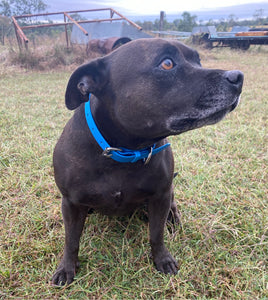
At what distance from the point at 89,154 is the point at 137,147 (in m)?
0.29

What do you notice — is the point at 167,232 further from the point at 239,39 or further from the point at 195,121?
the point at 239,39

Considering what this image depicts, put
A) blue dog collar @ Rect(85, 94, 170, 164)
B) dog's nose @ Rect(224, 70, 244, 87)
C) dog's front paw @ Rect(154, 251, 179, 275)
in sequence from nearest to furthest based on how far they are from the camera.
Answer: dog's nose @ Rect(224, 70, 244, 87) → blue dog collar @ Rect(85, 94, 170, 164) → dog's front paw @ Rect(154, 251, 179, 275)

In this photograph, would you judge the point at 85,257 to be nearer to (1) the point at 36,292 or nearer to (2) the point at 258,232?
(1) the point at 36,292

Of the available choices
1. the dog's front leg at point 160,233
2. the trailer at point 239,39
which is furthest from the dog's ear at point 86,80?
the trailer at point 239,39

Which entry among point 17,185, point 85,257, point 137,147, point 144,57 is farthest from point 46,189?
point 144,57

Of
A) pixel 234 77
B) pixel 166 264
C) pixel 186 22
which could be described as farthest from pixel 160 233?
pixel 186 22

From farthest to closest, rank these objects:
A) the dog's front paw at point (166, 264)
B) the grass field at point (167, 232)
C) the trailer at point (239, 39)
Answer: the trailer at point (239, 39)
the dog's front paw at point (166, 264)
the grass field at point (167, 232)

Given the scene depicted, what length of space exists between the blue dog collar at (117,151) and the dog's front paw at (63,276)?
2.75ft

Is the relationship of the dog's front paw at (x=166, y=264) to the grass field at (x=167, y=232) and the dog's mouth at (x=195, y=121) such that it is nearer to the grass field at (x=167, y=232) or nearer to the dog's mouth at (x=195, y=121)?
the grass field at (x=167, y=232)

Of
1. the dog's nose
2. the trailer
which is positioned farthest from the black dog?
the trailer

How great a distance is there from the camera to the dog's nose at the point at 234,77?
1364mm

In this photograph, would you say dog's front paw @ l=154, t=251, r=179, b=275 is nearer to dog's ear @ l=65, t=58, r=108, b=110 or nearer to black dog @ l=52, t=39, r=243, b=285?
black dog @ l=52, t=39, r=243, b=285

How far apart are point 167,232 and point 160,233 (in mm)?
320

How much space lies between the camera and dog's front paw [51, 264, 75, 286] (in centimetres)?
172
